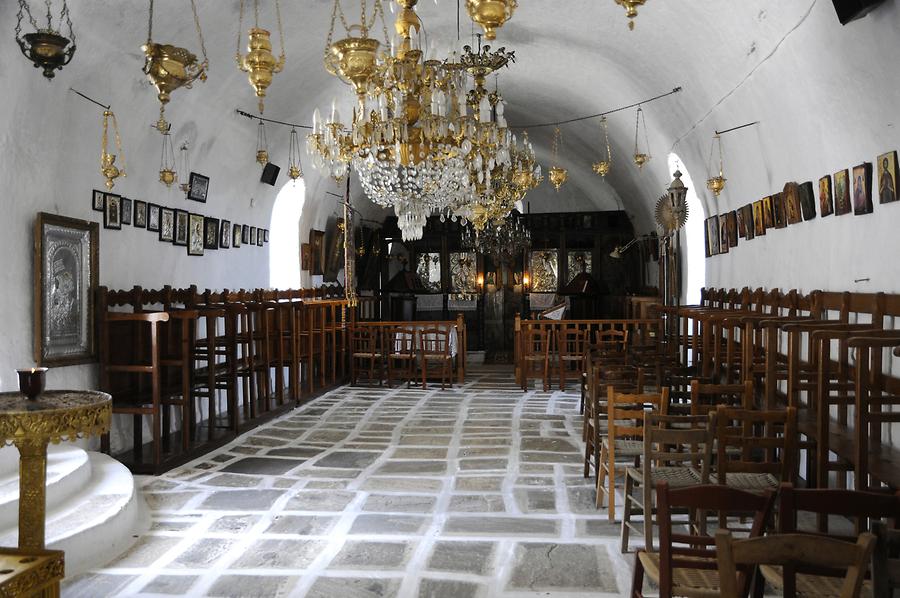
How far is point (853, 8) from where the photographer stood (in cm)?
425

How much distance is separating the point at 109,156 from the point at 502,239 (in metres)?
10.6

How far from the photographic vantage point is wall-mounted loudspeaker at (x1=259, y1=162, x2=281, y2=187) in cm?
1066

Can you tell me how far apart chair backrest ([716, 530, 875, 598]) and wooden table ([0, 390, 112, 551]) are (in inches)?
94.8

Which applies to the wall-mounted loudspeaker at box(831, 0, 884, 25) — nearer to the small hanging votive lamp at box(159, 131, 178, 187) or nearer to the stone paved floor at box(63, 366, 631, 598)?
the stone paved floor at box(63, 366, 631, 598)

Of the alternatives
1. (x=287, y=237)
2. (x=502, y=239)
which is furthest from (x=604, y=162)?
(x=287, y=237)

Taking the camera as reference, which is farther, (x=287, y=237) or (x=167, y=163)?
(x=287, y=237)

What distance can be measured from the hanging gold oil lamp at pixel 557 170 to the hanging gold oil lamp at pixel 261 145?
A: 4.04 meters

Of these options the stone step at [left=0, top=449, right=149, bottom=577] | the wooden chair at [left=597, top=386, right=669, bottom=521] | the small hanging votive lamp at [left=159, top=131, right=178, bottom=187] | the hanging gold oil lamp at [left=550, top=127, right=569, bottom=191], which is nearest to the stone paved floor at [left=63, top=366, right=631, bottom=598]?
the stone step at [left=0, top=449, right=149, bottom=577]

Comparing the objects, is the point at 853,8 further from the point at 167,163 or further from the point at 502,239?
the point at 502,239

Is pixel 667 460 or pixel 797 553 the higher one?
pixel 797 553

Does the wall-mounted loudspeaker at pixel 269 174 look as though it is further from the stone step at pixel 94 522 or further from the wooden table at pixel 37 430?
the wooden table at pixel 37 430

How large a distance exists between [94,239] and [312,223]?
6.52 meters

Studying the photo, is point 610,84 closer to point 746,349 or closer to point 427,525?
point 746,349

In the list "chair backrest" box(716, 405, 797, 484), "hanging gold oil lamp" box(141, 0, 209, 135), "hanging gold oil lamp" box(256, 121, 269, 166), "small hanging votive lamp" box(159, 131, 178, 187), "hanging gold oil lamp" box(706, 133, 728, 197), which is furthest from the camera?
"hanging gold oil lamp" box(256, 121, 269, 166)
